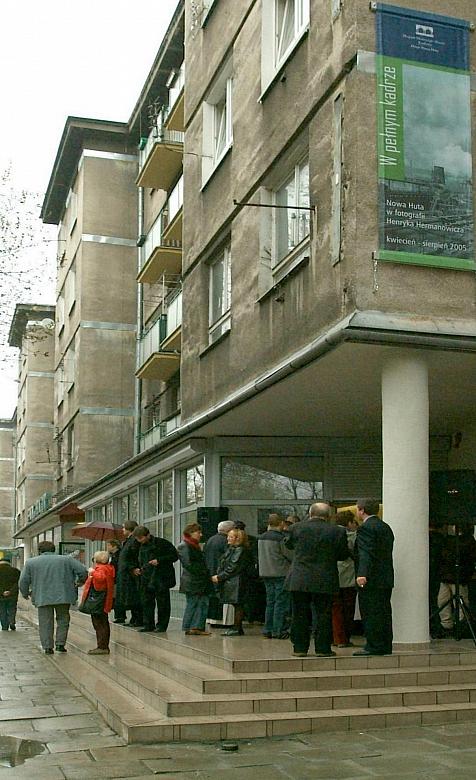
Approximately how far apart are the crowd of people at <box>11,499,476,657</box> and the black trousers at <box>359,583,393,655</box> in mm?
11

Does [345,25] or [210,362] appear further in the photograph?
[210,362]

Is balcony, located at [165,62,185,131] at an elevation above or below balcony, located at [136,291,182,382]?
above

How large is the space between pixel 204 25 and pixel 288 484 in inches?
354

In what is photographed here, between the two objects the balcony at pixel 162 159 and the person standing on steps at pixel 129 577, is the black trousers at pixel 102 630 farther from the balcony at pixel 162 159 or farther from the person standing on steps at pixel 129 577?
the balcony at pixel 162 159

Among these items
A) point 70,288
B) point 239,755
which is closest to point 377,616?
point 239,755

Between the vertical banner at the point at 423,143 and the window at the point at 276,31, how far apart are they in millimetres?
3525

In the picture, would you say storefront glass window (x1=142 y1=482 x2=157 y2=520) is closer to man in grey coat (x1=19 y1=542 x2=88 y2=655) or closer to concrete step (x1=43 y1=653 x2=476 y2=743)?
man in grey coat (x1=19 y1=542 x2=88 y2=655)

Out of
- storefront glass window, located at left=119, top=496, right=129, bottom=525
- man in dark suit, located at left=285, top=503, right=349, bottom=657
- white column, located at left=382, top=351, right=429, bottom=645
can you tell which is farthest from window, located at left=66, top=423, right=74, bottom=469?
man in dark suit, located at left=285, top=503, right=349, bottom=657

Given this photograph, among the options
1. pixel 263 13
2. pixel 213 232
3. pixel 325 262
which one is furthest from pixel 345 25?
pixel 213 232

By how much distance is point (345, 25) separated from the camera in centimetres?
1284

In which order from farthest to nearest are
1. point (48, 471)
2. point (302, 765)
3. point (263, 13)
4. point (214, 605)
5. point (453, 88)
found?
1. point (48, 471)
2. point (214, 605)
3. point (263, 13)
4. point (453, 88)
5. point (302, 765)

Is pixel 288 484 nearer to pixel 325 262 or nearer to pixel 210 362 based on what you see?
pixel 210 362

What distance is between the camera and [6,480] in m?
108

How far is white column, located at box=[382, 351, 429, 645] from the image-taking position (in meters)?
12.2
